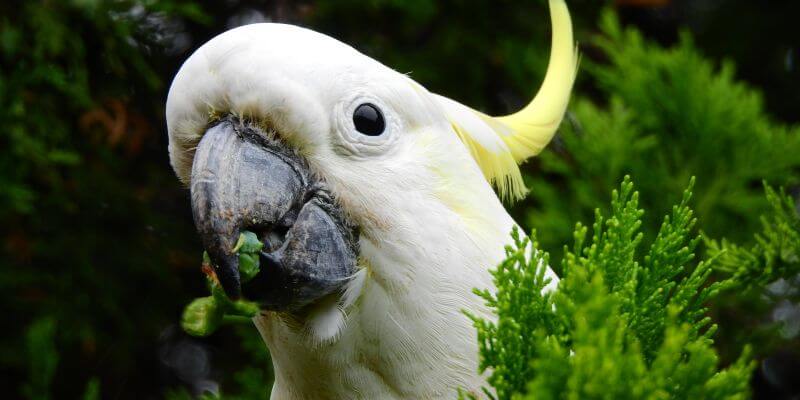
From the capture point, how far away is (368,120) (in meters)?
1.65

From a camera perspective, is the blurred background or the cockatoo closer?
the cockatoo

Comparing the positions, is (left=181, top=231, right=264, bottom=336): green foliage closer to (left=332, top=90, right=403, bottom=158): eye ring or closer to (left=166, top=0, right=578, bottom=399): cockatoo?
(left=166, top=0, right=578, bottom=399): cockatoo

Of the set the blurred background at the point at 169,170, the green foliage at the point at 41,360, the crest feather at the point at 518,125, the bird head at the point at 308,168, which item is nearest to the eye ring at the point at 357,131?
the bird head at the point at 308,168

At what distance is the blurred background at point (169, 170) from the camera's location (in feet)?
9.35

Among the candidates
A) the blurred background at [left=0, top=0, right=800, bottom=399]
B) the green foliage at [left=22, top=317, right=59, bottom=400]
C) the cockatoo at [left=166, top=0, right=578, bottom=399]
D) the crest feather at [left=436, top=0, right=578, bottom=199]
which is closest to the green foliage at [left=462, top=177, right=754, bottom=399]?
the cockatoo at [left=166, top=0, right=578, bottom=399]

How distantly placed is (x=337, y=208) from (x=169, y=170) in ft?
6.39

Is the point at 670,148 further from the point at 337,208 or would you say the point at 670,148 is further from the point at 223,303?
the point at 223,303

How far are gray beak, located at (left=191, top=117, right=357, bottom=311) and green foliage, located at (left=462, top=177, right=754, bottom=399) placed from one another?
36cm

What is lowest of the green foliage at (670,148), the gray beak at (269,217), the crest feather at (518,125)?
the gray beak at (269,217)

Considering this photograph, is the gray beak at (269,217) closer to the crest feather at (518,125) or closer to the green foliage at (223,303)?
the green foliage at (223,303)

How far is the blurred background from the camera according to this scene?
2850 mm

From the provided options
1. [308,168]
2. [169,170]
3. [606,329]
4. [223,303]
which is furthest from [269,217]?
[169,170]

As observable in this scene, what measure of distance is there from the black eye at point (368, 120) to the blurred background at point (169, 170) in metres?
1.22

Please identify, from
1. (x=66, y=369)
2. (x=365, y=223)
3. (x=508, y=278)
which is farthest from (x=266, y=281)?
(x=66, y=369)
